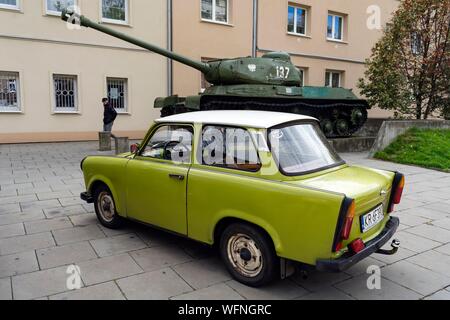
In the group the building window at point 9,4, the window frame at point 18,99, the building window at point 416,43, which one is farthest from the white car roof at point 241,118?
the building window at point 416,43

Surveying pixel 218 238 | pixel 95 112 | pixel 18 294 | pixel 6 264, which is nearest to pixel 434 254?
pixel 218 238

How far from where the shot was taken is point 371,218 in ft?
11.5

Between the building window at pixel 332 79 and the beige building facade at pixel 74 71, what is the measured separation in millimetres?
9562

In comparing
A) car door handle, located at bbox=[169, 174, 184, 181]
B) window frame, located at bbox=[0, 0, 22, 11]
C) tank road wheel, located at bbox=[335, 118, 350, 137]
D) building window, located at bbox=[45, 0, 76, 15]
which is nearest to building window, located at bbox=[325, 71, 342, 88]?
tank road wheel, located at bbox=[335, 118, 350, 137]

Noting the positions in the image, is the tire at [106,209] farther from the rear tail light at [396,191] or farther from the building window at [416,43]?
the building window at [416,43]

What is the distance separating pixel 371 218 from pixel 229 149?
54.8 inches

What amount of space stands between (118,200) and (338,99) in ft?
35.3

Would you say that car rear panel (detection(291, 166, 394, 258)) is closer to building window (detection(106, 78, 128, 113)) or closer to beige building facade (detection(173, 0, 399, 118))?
building window (detection(106, 78, 128, 113))

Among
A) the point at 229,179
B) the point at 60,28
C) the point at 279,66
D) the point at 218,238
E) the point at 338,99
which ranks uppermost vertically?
the point at 60,28

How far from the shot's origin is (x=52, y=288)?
3.43 m

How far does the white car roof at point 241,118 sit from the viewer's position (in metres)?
3.67

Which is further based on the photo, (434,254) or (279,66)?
(279,66)

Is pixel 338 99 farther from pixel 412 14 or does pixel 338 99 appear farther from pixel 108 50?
pixel 108 50

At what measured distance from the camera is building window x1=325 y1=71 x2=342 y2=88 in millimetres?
21891
